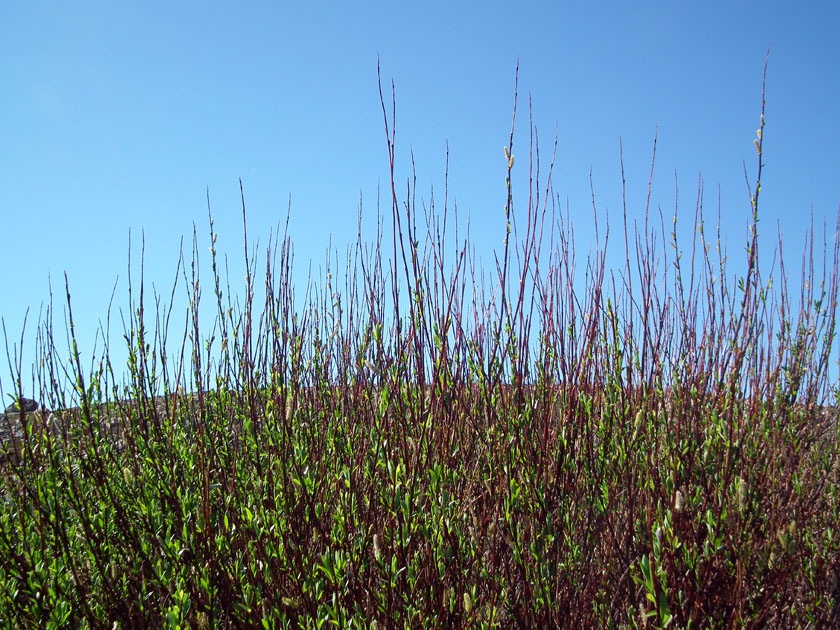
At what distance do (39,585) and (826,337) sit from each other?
3496mm

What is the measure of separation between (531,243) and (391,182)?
54cm

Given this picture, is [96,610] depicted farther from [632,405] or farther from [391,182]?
[632,405]

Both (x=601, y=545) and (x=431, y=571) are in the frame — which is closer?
(x=431, y=571)

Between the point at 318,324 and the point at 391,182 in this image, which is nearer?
the point at 391,182

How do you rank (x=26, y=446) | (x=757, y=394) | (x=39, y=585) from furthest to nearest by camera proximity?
(x=757, y=394), (x=26, y=446), (x=39, y=585)

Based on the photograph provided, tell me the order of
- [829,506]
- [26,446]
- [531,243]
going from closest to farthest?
[531,243], [26,446], [829,506]

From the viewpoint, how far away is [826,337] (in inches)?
124

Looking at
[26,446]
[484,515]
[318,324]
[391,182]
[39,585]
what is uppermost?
[391,182]

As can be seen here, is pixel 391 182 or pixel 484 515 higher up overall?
pixel 391 182

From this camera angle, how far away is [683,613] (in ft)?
6.44

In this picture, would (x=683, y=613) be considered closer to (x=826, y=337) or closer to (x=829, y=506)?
(x=829, y=506)

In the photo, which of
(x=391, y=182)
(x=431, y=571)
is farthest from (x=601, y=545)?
(x=391, y=182)

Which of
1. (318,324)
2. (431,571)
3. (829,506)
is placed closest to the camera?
(431,571)

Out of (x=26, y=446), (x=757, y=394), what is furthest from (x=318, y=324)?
(x=757, y=394)
